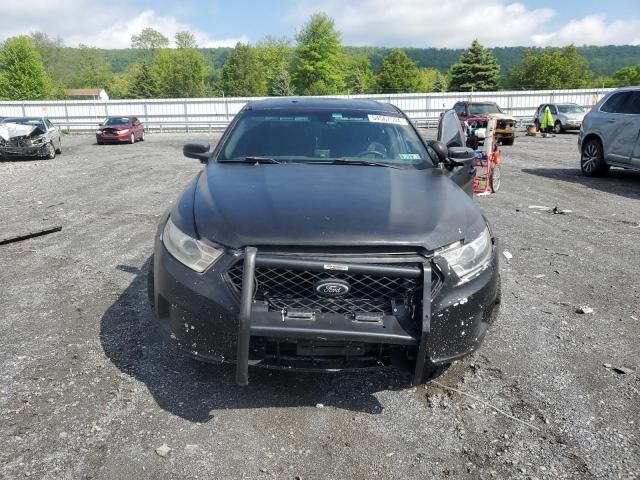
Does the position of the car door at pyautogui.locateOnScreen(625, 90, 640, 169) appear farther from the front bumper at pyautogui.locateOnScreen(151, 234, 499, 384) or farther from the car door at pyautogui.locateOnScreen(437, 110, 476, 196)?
the front bumper at pyautogui.locateOnScreen(151, 234, 499, 384)

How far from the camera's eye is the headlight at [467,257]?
279 centimetres

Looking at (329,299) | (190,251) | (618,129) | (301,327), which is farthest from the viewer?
(618,129)

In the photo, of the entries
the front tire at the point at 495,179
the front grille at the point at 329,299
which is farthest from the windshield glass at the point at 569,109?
the front grille at the point at 329,299

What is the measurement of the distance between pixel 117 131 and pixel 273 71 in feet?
240

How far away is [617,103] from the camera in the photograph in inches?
441

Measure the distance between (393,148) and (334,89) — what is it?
75.9 metres

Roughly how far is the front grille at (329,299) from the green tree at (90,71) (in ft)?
398

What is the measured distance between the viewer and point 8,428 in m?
2.77

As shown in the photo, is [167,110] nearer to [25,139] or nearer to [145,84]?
[25,139]

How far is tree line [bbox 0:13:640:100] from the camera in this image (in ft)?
246

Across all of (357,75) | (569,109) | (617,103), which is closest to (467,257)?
(617,103)

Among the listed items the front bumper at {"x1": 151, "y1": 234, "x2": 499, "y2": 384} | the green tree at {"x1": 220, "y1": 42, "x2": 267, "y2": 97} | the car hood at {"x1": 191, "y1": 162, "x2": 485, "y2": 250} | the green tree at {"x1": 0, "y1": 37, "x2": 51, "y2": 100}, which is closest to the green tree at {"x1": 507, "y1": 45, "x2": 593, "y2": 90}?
the green tree at {"x1": 220, "y1": 42, "x2": 267, "y2": 97}

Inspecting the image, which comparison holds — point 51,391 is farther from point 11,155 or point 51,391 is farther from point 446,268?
point 11,155

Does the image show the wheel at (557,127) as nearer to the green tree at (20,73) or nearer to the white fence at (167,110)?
the white fence at (167,110)
